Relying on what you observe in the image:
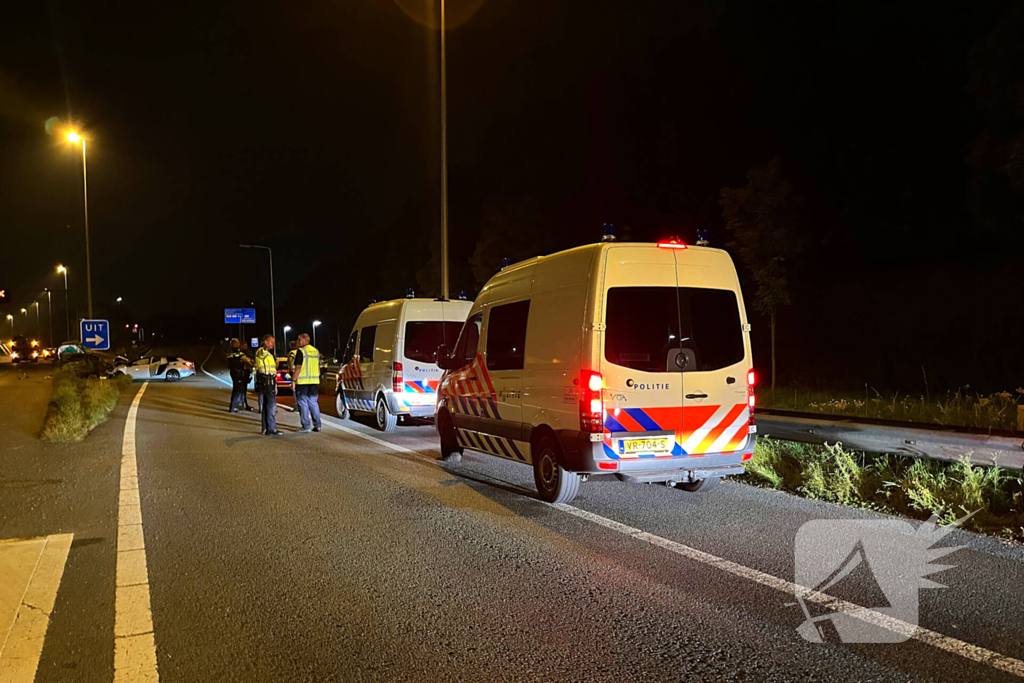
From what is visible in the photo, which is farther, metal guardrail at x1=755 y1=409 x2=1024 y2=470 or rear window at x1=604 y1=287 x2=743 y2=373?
metal guardrail at x1=755 y1=409 x2=1024 y2=470

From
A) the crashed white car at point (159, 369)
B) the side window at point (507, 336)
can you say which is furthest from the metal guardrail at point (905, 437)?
the crashed white car at point (159, 369)

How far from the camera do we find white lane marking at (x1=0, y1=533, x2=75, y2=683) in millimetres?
3822

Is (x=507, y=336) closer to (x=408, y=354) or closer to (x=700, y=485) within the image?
(x=700, y=485)

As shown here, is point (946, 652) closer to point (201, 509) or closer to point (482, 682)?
point (482, 682)

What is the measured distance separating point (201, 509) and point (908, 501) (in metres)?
6.41

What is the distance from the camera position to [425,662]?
3.80 meters

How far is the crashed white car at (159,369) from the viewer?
37.5 metres

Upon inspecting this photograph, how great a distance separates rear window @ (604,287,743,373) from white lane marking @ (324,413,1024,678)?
1.41 metres

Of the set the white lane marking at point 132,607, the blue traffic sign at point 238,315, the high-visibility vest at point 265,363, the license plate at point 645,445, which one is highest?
the blue traffic sign at point 238,315

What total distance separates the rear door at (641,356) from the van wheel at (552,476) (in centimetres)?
63

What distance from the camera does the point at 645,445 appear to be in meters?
6.86

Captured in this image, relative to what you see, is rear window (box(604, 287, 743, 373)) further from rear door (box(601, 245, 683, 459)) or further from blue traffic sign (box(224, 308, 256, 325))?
blue traffic sign (box(224, 308, 256, 325))

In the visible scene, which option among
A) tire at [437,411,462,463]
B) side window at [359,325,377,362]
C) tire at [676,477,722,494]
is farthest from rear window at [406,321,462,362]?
tire at [676,477,722,494]

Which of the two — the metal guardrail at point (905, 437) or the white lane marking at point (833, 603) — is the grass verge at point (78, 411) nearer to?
the white lane marking at point (833, 603)
